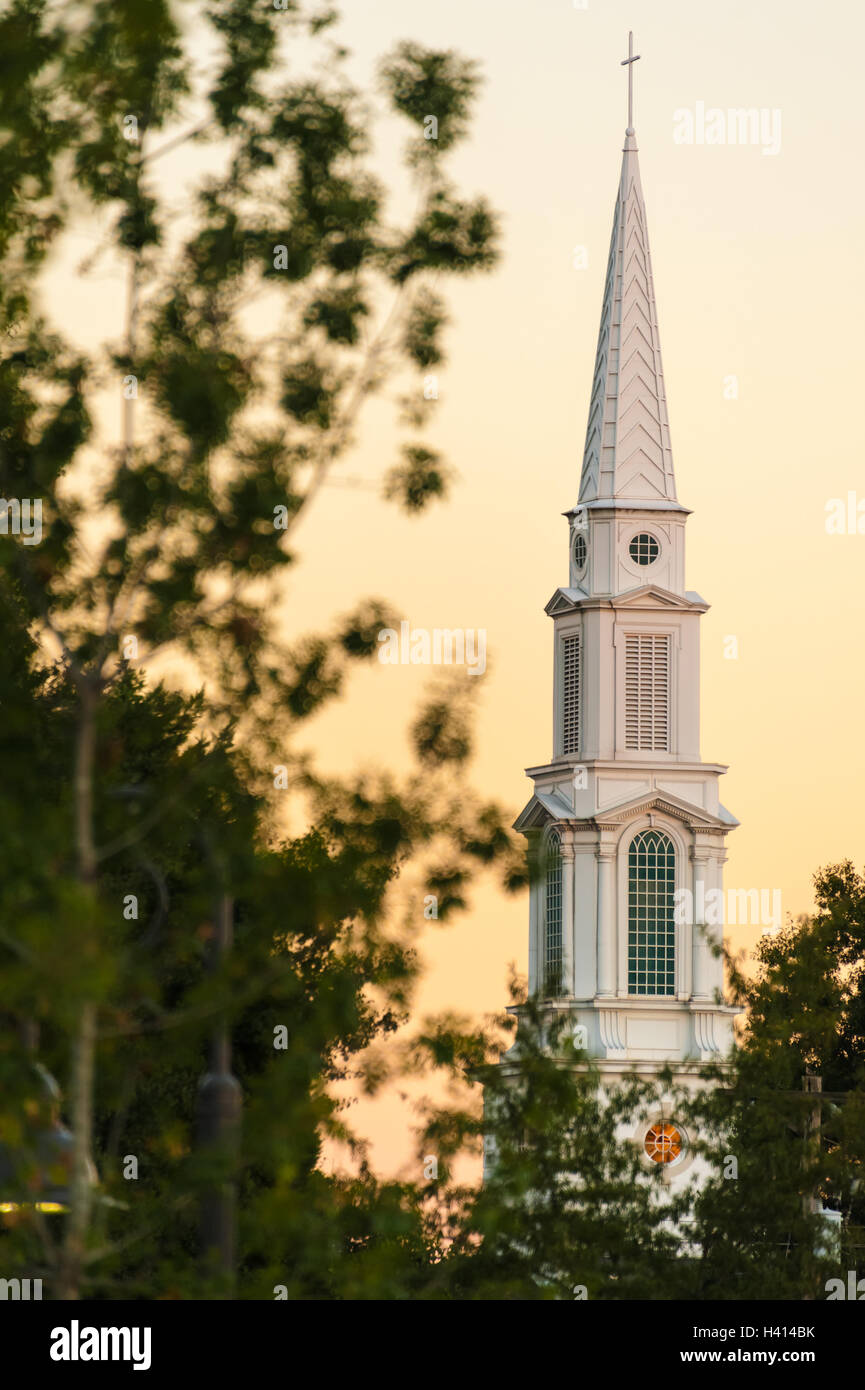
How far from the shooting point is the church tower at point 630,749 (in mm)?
93875

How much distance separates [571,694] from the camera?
3812 inches

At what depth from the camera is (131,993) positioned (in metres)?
18.0

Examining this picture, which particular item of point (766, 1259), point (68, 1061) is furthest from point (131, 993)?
point (766, 1259)

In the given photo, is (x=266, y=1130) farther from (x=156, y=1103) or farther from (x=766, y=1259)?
(x=766, y=1259)

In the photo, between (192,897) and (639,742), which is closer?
(192,897)

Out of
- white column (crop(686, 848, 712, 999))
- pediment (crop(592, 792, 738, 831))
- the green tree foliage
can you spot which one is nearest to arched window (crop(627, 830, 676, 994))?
white column (crop(686, 848, 712, 999))

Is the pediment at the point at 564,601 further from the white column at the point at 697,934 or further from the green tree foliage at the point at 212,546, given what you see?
the green tree foliage at the point at 212,546

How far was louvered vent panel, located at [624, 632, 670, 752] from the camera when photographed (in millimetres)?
95375

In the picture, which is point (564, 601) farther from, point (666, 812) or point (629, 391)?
point (666, 812)

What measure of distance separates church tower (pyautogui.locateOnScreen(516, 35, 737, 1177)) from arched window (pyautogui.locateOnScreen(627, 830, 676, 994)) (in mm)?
47

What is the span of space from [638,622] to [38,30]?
78.8m

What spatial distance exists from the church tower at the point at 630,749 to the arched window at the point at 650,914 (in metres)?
0.05

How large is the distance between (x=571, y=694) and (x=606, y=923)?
8159mm

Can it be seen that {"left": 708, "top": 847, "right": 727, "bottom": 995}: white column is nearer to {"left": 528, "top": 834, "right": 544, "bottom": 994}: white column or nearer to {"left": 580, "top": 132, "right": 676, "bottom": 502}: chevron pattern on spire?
{"left": 528, "top": 834, "right": 544, "bottom": 994}: white column
